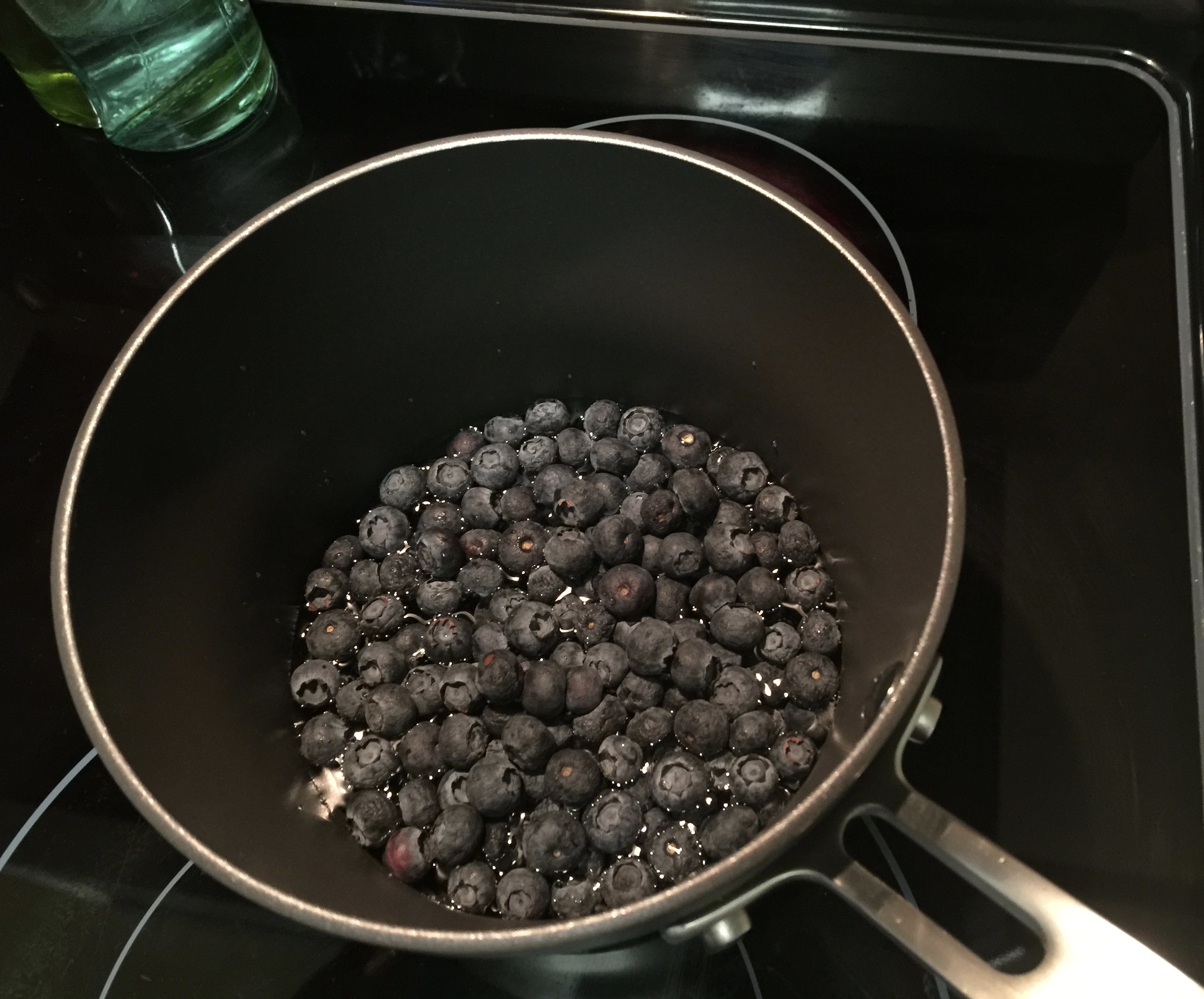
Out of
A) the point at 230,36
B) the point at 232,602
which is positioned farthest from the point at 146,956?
the point at 230,36

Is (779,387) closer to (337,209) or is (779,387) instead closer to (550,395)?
(550,395)

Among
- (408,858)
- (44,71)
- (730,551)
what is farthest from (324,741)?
(44,71)

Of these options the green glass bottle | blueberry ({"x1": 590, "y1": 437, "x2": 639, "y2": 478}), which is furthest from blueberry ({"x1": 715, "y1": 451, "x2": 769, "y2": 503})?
the green glass bottle

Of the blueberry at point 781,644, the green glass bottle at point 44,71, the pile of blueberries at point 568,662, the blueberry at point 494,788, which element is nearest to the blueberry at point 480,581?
the pile of blueberries at point 568,662

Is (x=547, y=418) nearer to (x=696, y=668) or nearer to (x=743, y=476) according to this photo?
(x=743, y=476)

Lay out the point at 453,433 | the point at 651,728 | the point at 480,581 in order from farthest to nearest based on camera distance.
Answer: the point at 453,433 < the point at 480,581 < the point at 651,728

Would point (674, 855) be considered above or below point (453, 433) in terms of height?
below
